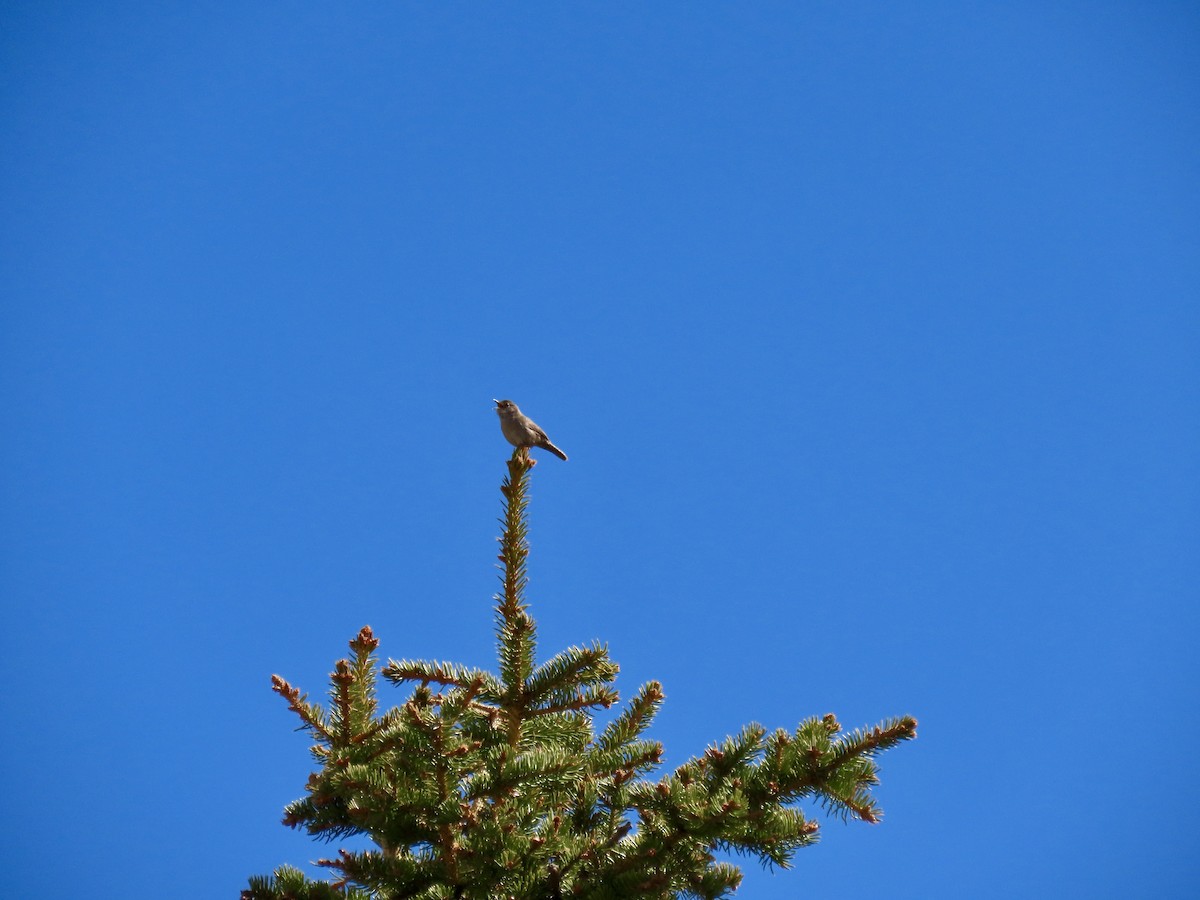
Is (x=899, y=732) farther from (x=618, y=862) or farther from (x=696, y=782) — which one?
(x=618, y=862)

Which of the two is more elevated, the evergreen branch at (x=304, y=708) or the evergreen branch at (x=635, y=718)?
the evergreen branch at (x=304, y=708)

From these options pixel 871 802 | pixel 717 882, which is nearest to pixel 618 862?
pixel 717 882

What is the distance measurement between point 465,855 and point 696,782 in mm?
1045

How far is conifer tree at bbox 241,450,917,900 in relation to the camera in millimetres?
3498

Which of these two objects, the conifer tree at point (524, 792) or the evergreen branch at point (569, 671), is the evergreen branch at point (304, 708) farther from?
the evergreen branch at point (569, 671)

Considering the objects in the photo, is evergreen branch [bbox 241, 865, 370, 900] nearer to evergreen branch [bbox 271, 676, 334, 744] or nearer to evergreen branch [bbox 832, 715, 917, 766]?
evergreen branch [bbox 271, 676, 334, 744]

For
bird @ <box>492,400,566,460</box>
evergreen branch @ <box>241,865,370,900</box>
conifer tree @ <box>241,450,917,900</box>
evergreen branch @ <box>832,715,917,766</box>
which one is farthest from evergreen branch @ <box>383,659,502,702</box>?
bird @ <box>492,400,566,460</box>

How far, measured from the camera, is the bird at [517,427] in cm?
709

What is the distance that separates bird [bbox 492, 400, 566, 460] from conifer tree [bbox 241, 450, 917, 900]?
3012 mm

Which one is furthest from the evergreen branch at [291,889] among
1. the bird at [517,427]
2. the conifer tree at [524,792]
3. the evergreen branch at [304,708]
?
the bird at [517,427]

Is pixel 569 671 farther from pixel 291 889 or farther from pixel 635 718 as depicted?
pixel 291 889

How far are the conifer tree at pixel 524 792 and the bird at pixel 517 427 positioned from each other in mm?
3012

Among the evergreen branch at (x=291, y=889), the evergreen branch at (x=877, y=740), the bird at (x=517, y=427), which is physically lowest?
the evergreen branch at (x=877, y=740)

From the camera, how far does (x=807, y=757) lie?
12.2 ft
